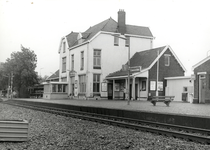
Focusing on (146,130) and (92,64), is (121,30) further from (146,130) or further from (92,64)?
(146,130)

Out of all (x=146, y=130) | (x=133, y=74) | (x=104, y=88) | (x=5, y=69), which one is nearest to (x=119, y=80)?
(x=104, y=88)

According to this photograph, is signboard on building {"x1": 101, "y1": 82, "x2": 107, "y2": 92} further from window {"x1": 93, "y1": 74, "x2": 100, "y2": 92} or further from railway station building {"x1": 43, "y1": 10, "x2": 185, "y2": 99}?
window {"x1": 93, "y1": 74, "x2": 100, "y2": 92}

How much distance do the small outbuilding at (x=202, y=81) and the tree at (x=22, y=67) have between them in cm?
3107

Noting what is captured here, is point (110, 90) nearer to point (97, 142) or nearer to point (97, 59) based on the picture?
point (97, 59)

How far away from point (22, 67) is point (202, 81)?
107 feet

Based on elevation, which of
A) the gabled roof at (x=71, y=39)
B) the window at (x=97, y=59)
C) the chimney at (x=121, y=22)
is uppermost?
the chimney at (x=121, y=22)

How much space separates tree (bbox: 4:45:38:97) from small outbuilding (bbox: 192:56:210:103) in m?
31.1

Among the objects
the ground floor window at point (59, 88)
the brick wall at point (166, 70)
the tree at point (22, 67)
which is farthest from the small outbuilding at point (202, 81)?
the tree at point (22, 67)

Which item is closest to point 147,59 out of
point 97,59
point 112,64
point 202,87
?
point 112,64

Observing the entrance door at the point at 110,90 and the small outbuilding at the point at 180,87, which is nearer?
the small outbuilding at the point at 180,87

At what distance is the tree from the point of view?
48.8 metres

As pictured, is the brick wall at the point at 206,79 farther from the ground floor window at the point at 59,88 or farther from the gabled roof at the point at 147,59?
the ground floor window at the point at 59,88

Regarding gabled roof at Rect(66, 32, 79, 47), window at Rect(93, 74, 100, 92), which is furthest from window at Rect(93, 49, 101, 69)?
gabled roof at Rect(66, 32, 79, 47)

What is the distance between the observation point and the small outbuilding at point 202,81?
23.5 m
